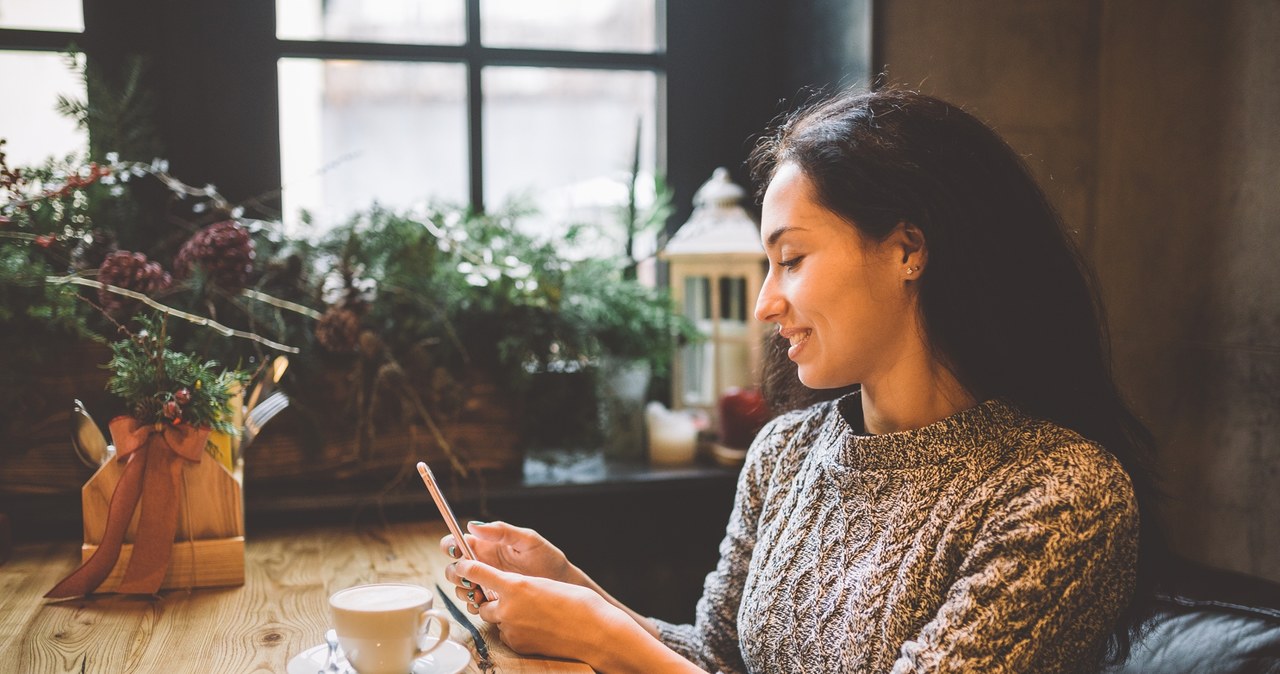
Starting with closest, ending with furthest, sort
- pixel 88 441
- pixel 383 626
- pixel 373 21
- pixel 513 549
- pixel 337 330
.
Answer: pixel 383 626, pixel 513 549, pixel 88 441, pixel 337 330, pixel 373 21

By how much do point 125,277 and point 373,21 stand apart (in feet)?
2.75

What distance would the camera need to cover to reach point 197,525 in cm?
133

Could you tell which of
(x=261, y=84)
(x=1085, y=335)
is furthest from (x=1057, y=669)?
(x=261, y=84)

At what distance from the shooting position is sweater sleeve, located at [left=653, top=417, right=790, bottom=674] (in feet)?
4.36

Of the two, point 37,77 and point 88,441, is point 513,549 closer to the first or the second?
point 88,441

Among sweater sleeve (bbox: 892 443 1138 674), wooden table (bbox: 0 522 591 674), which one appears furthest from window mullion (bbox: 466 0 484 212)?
sweater sleeve (bbox: 892 443 1138 674)

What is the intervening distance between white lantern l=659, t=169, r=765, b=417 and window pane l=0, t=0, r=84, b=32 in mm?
1247

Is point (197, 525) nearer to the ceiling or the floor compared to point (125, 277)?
nearer to the floor

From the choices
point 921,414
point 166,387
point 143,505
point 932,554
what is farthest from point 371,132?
point 932,554

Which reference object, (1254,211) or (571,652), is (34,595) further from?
(1254,211)

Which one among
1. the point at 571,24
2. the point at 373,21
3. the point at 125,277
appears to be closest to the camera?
the point at 125,277

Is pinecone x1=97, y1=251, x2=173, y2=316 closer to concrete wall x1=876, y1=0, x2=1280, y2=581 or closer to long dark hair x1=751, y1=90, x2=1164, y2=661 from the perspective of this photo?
long dark hair x1=751, y1=90, x2=1164, y2=661

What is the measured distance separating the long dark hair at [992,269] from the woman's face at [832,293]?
0.02 metres

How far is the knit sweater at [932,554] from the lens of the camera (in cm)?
93
